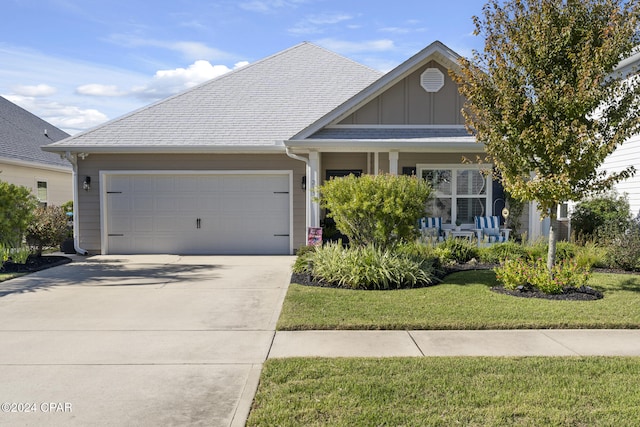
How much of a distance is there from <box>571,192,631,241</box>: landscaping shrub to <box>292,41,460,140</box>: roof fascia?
4988 mm

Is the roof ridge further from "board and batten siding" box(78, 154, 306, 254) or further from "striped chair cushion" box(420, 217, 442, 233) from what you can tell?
"striped chair cushion" box(420, 217, 442, 233)

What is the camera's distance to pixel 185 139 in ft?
44.8

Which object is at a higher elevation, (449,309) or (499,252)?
(499,252)

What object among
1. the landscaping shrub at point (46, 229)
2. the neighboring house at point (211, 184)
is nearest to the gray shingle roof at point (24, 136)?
the landscaping shrub at point (46, 229)

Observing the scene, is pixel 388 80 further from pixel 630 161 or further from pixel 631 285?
pixel 631 285

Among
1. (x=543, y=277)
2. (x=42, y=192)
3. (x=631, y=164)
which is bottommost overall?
(x=543, y=277)

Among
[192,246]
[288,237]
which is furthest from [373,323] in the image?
[192,246]

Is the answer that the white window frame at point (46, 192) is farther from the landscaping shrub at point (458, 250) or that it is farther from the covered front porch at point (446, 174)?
the landscaping shrub at point (458, 250)

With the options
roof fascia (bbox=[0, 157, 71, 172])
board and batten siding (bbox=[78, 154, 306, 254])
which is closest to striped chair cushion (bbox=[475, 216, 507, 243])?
board and batten siding (bbox=[78, 154, 306, 254])

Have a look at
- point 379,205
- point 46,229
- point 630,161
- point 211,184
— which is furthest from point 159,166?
point 630,161

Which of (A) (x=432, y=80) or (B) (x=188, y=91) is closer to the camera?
(A) (x=432, y=80)

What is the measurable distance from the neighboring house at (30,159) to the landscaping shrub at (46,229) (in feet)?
14.0

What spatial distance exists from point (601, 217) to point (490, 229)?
2.68 m

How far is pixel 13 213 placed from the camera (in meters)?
11.7
